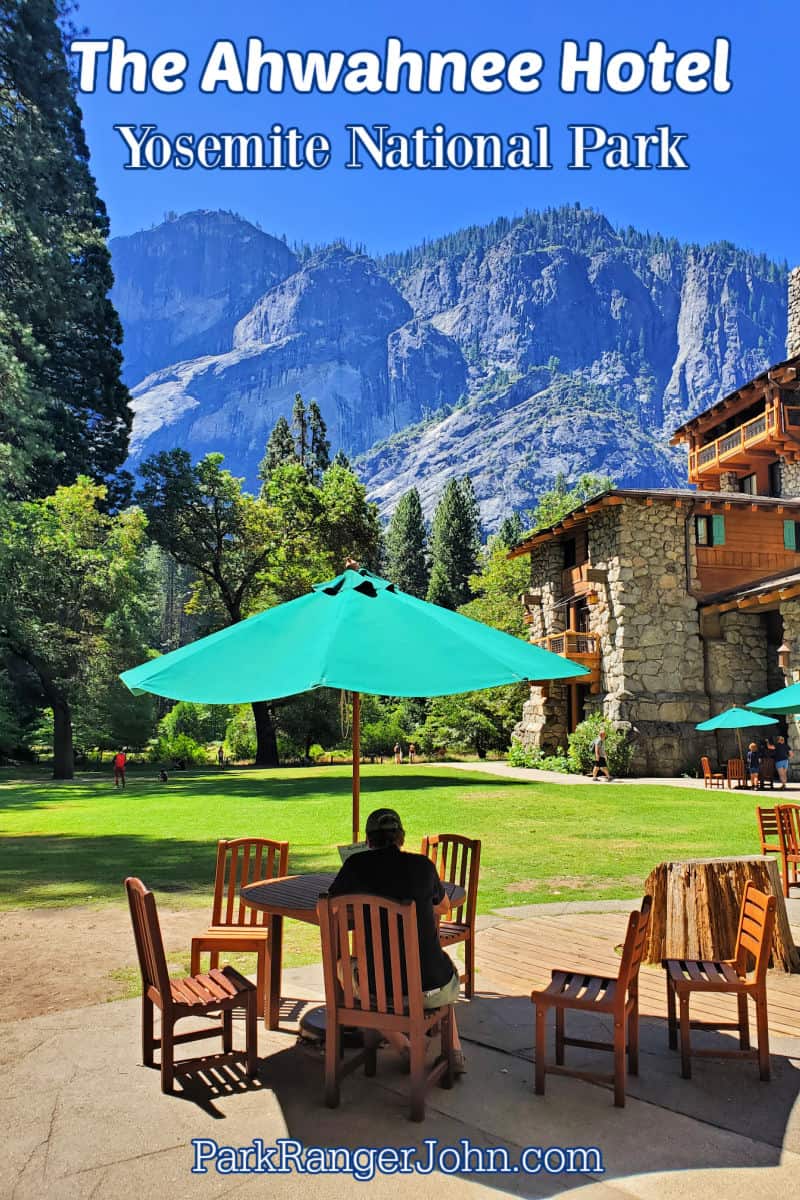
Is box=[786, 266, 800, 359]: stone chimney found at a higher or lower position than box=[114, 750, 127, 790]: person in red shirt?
higher

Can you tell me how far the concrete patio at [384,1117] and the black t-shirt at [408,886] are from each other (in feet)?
1.89

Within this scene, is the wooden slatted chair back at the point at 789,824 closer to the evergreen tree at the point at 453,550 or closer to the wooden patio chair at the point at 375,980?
the wooden patio chair at the point at 375,980

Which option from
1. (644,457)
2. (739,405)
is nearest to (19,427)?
(739,405)

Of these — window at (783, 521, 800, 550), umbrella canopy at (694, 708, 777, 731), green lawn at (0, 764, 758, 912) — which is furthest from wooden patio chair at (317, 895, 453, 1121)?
window at (783, 521, 800, 550)

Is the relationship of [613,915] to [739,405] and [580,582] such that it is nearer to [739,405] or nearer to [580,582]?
[580,582]

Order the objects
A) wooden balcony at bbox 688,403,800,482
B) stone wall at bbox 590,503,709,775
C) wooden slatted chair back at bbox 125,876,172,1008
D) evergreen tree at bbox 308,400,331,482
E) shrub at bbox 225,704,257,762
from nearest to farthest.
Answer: wooden slatted chair back at bbox 125,876,172,1008 < stone wall at bbox 590,503,709,775 < wooden balcony at bbox 688,403,800,482 < shrub at bbox 225,704,257,762 < evergreen tree at bbox 308,400,331,482

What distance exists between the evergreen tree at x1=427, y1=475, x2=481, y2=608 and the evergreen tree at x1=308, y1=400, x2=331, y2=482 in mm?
11490

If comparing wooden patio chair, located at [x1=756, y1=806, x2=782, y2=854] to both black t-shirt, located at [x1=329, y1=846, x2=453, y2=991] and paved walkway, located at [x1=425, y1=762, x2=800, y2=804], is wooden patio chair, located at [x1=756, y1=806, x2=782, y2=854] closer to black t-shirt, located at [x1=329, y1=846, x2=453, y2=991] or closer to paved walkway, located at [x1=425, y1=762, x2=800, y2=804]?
black t-shirt, located at [x1=329, y1=846, x2=453, y2=991]

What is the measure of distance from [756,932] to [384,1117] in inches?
82.8

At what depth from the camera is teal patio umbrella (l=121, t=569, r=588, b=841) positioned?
4.22 meters

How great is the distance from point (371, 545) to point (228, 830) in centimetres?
2170

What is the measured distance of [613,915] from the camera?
7789 mm

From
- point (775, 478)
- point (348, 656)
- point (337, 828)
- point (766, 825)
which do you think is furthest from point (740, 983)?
point (775, 478)

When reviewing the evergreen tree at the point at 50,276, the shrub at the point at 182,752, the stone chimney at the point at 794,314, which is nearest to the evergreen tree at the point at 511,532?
the stone chimney at the point at 794,314
